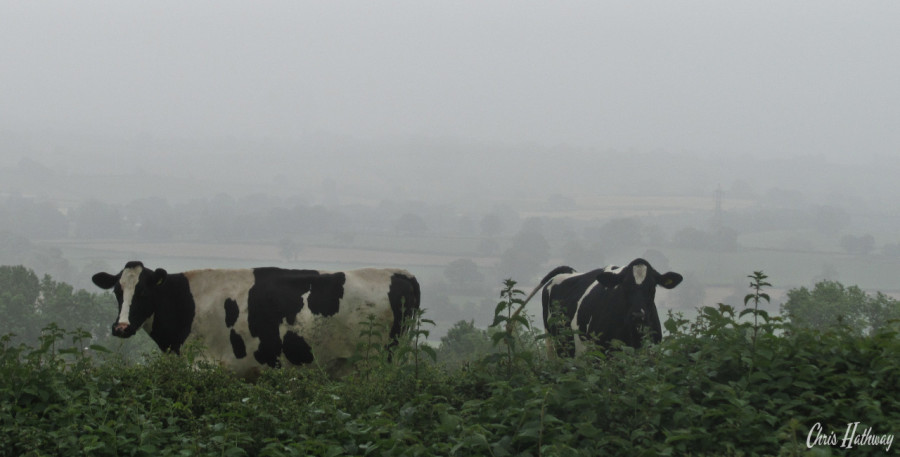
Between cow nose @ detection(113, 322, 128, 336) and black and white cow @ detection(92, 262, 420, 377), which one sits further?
black and white cow @ detection(92, 262, 420, 377)

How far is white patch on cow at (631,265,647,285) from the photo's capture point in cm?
1546

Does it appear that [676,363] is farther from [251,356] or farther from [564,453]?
[251,356]

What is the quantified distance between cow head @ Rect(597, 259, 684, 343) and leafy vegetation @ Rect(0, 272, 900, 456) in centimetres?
465

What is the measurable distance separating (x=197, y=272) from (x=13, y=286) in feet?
344

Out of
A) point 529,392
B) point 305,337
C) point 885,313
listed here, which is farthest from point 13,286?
point 529,392

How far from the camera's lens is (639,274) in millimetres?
15500

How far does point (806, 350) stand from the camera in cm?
935

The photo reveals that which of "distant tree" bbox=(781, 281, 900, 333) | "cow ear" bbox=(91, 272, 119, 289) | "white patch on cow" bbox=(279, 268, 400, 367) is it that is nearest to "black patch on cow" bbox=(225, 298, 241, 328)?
"white patch on cow" bbox=(279, 268, 400, 367)

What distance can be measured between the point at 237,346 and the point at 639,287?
7.23 meters

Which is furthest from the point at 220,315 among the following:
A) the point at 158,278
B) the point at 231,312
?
the point at 158,278

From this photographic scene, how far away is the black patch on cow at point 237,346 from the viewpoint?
14.8 meters

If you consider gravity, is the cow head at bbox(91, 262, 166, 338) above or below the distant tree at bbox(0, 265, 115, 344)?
above

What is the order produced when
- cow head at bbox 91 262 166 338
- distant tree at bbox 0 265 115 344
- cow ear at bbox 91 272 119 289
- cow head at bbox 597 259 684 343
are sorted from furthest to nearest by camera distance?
distant tree at bbox 0 265 115 344 → cow ear at bbox 91 272 119 289 → cow head at bbox 597 259 684 343 → cow head at bbox 91 262 166 338

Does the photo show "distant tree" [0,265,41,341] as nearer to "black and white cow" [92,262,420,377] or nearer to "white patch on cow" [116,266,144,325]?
"black and white cow" [92,262,420,377]
